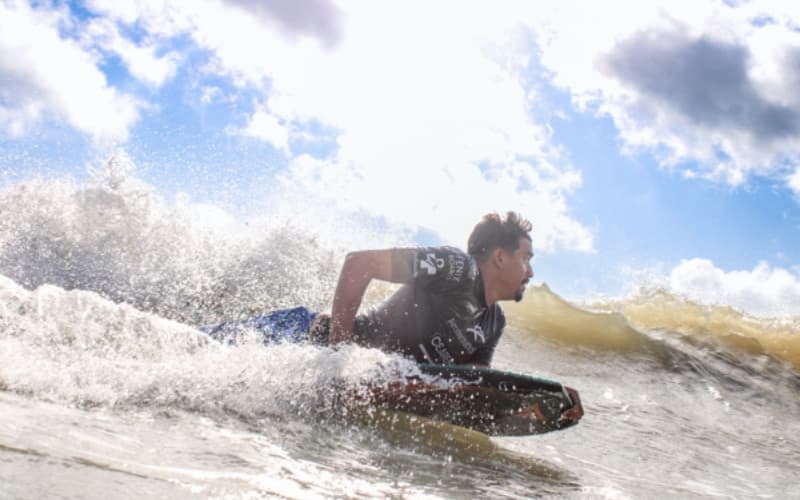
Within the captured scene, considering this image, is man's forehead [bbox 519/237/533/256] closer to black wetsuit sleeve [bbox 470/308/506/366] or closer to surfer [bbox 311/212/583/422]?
surfer [bbox 311/212/583/422]

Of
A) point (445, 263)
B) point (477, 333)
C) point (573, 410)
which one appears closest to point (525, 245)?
point (477, 333)

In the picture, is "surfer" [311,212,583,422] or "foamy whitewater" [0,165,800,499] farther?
"surfer" [311,212,583,422]

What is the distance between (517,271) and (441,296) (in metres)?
0.64

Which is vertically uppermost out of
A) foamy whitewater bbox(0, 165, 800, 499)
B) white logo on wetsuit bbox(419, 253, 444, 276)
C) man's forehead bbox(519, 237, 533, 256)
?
man's forehead bbox(519, 237, 533, 256)

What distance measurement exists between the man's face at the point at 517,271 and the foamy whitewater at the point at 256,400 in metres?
0.99

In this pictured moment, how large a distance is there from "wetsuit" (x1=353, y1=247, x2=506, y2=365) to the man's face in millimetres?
230

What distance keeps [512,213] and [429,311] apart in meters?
0.99

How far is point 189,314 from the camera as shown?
8.90 meters

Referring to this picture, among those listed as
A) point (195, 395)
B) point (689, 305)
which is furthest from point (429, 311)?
point (689, 305)

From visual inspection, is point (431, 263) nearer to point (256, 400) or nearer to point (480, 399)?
point (480, 399)

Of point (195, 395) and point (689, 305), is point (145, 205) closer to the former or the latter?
point (195, 395)

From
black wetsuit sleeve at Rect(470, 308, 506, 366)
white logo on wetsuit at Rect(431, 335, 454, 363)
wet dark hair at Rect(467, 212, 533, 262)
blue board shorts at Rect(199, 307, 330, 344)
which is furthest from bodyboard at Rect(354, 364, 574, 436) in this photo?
blue board shorts at Rect(199, 307, 330, 344)

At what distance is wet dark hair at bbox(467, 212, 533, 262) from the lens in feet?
13.7

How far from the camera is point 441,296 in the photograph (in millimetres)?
3857
